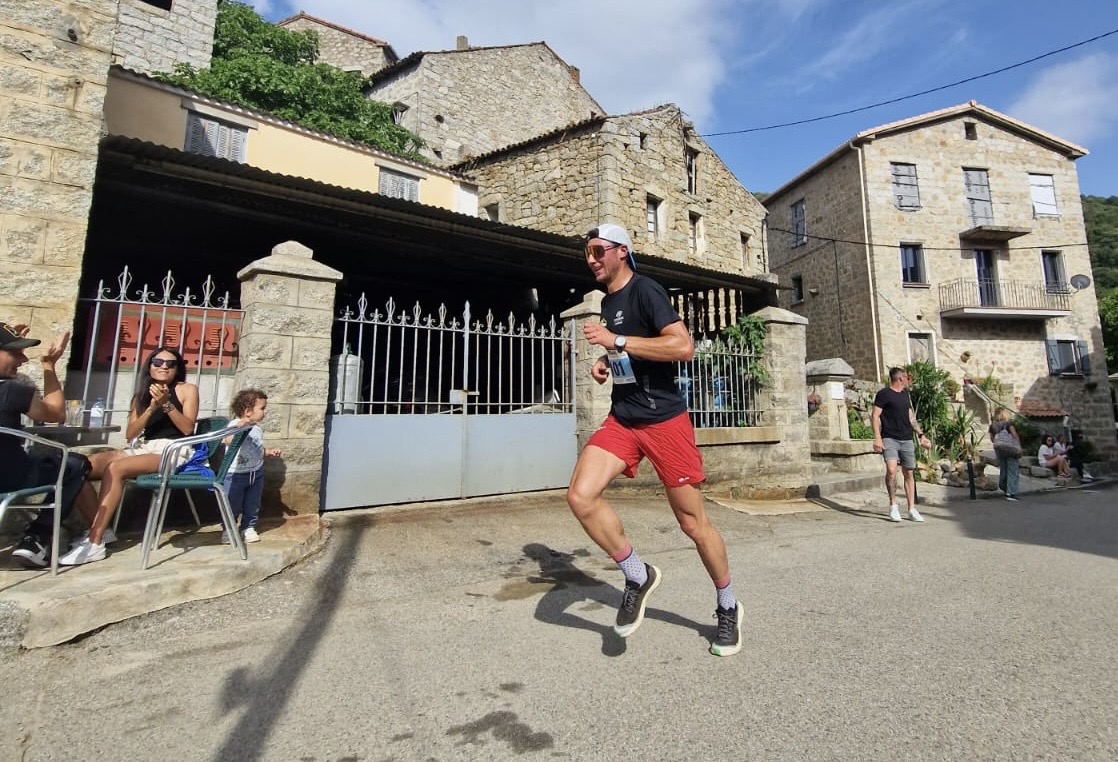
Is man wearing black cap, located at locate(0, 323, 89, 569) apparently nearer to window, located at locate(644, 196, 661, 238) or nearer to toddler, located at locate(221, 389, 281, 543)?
toddler, located at locate(221, 389, 281, 543)

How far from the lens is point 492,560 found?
3.95m

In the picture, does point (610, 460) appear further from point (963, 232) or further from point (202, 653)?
point (963, 232)

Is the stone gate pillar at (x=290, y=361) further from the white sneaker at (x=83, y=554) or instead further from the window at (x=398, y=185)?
the window at (x=398, y=185)

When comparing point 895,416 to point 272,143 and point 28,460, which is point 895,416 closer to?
point 28,460

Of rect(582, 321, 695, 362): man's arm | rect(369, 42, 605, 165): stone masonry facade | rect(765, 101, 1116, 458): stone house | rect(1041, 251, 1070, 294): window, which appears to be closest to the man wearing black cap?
rect(582, 321, 695, 362): man's arm

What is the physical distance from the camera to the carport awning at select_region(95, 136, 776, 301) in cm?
508

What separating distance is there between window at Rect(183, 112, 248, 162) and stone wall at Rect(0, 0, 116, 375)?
8.07 metres

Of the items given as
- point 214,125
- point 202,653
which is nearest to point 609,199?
point 214,125

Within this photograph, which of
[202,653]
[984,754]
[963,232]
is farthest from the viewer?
[963,232]

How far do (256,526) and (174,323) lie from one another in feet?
6.58

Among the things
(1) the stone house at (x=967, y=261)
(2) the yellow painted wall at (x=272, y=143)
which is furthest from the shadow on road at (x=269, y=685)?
(1) the stone house at (x=967, y=261)

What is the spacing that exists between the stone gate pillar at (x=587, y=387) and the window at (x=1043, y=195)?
896 inches

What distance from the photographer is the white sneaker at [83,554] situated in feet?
9.80

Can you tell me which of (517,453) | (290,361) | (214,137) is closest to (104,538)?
(290,361)
